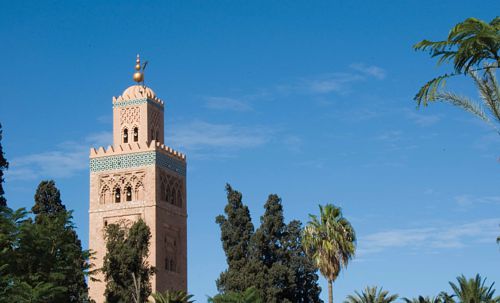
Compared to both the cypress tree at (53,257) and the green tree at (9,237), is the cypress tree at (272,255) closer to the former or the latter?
the cypress tree at (53,257)

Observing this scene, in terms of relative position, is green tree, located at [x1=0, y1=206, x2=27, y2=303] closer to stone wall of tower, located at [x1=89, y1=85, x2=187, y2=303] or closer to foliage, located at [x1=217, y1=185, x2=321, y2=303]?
foliage, located at [x1=217, y1=185, x2=321, y2=303]

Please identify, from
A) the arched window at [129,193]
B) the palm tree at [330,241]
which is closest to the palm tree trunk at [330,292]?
the palm tree at [330,241]

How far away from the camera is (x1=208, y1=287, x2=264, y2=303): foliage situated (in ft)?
145

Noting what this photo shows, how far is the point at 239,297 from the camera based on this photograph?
4450 cm

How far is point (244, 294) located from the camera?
4434 centimetres

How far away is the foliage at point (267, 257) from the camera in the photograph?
48.1 metres

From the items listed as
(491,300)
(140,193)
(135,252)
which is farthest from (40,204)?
(491,300)

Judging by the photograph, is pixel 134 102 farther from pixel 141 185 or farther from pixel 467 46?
pixel 467 46

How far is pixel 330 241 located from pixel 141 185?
52.4 ft

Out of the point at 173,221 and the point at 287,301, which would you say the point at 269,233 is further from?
the point at 173,221

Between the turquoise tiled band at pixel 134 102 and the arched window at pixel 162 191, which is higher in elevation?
the turquoise tiled band at pixel 134 102

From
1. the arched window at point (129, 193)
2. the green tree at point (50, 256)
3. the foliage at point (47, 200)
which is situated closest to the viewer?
the green tree at point (50, 256)

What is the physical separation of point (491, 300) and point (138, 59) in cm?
2492

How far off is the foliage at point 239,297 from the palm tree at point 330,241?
316 cm
